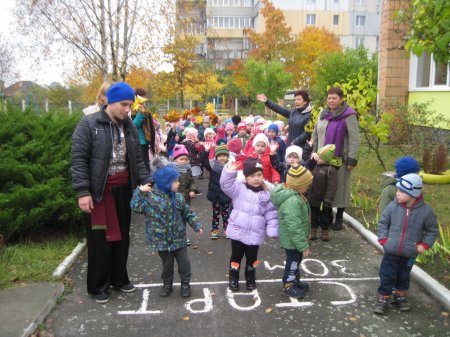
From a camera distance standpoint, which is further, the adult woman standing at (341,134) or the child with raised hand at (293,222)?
the adult woman standing at (341,134)

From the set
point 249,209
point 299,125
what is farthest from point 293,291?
point 299,125

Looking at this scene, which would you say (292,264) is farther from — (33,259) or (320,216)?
(33,259)

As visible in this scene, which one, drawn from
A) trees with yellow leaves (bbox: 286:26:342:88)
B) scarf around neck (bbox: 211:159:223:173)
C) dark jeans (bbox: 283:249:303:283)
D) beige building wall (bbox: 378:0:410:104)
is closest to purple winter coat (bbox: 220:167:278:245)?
dark jeans (bbox: 283:249:303:283)

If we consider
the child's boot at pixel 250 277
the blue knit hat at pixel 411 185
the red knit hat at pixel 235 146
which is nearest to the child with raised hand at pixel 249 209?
the child's boot at pixel 250 277

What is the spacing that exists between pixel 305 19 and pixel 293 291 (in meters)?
58.0

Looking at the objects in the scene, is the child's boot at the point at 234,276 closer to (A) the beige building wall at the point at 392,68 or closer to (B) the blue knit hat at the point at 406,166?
(B) the blue knit hat at the point at 406,166

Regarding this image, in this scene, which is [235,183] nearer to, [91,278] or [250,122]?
[91,278]

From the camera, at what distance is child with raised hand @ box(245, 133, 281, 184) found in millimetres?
6316

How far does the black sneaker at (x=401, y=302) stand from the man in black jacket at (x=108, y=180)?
2676 mm

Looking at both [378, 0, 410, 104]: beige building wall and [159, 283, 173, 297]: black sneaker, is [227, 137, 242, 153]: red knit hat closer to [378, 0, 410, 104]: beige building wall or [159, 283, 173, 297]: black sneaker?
[159, 283, 173, 297]: black sneaker

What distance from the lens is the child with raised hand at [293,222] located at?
13.5ft

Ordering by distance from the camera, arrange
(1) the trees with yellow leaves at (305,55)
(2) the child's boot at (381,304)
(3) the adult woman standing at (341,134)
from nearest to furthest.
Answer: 1. (2) the child's boot at (381,304)
2. (3) the adult woman standing at (341,134)
3. (1) the trees with yellow leaves at (305,55)

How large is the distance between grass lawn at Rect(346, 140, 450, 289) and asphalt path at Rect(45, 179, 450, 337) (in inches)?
20.8

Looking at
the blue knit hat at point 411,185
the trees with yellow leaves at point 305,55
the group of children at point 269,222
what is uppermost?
the trees with yellow leaves at point 305,55
